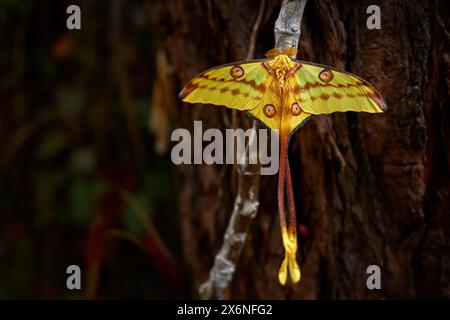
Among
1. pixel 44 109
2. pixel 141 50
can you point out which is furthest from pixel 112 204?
pixel 141 50

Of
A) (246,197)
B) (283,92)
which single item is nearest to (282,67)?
(283,92)

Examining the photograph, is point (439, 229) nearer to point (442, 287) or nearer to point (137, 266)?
point (442, 287)

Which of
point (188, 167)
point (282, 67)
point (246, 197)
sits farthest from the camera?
point (188, 167)

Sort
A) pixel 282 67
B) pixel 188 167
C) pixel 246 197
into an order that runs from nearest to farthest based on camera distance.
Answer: pixel 282 67, pixel 246 197, pixel 188 167

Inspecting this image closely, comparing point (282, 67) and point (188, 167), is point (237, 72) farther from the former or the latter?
point (188, 167)

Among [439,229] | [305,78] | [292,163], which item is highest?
[305,78]

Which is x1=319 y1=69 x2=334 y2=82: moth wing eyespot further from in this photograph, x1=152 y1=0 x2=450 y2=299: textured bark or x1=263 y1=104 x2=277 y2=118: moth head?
x1=152 y1=0 x2=450 y2=299: textured bark

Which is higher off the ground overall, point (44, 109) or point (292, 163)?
point (44, 109)

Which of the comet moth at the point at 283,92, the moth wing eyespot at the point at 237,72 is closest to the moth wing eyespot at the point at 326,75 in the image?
the comet moth at the point at 283,92
